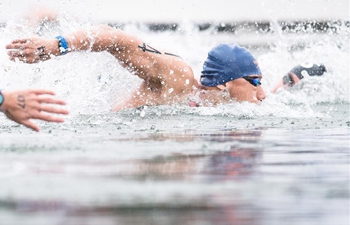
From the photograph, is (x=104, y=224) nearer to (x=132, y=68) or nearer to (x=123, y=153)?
(x=123, y=153)

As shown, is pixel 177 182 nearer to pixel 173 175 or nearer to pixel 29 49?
pixel 173 175

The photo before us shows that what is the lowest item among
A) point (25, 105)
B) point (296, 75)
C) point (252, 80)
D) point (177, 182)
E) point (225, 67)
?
point (177, 182)

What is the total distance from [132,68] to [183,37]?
9889 mm

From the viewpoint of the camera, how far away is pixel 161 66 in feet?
25.3

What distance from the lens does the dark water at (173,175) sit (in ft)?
9.44

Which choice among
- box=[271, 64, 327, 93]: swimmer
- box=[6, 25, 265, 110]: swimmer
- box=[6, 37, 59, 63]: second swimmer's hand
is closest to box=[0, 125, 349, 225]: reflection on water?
box=[6, 37, 59, 63]: second swimmer's hand

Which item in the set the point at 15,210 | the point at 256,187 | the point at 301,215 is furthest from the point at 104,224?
the point at 256,187

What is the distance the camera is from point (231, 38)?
20625 millimetres

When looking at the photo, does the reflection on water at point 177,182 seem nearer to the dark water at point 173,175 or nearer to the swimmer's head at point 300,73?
the dark water at point 173,175

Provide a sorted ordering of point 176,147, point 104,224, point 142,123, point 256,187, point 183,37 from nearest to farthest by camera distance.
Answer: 1. point 104,224
2. point 256,187
3. point 176,147
4. point 142,123
5. point 183,37

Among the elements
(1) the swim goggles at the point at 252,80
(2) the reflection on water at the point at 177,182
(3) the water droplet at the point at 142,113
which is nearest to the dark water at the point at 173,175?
(2) the reflection on water at the point at 177,182

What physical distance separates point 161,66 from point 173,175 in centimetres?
401

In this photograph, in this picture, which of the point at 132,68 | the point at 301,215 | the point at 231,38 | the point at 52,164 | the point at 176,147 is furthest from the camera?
the point at 231,38

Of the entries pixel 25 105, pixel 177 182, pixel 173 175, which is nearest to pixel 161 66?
pixel 25 105
